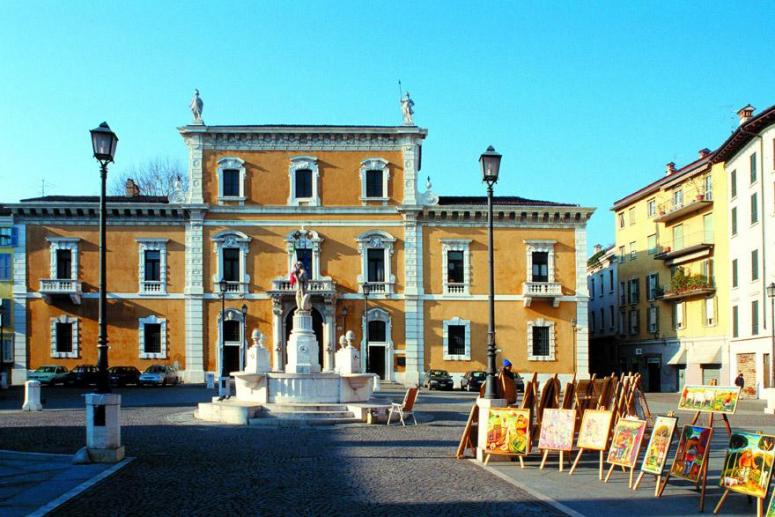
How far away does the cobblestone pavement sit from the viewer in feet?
33.6

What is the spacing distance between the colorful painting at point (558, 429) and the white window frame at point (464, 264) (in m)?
34.3

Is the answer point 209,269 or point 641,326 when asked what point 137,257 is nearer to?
point 209,269

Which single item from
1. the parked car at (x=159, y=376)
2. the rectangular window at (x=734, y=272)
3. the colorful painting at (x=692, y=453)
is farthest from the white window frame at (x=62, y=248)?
the colorful painting at (x=692, y=453)

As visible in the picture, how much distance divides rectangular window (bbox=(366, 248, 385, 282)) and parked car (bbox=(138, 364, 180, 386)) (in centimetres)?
1213

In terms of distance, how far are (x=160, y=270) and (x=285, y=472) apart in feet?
117

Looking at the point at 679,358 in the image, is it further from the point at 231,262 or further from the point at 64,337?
the point at 64,337

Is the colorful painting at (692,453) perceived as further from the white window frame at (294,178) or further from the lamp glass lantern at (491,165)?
the white window frame at (294,178)

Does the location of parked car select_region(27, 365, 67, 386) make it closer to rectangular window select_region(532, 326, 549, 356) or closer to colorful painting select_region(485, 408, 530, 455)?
rectangular window select_region(532, 326, 549, 356)

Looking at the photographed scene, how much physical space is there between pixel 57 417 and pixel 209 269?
75.3ft

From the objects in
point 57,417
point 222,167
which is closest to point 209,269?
point 222,167

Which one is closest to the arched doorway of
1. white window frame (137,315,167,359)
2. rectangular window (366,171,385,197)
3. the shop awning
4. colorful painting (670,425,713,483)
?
white window frame (137,315,167,359)

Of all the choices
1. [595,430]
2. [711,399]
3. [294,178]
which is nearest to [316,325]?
[294,178]

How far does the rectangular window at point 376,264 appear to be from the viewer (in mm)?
47188

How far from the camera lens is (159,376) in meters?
43.7
